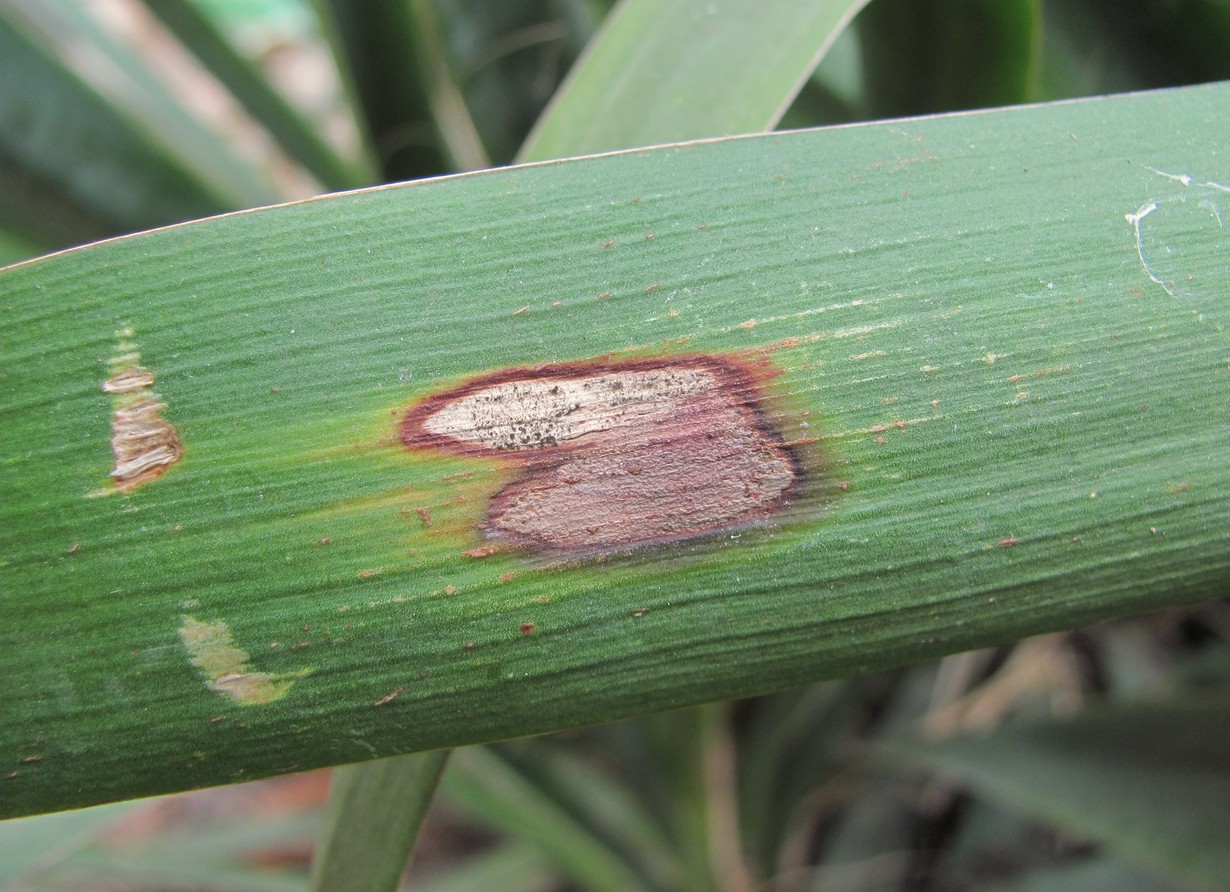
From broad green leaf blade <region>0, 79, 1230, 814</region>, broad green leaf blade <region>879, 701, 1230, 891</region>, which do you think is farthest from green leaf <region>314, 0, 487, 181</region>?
broad green leaf blade <region>879, 701, 1230, 891</region>

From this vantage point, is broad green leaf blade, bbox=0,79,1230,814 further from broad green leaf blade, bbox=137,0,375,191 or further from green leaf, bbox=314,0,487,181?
broad green leaf blade, bbox=137,0,375,191

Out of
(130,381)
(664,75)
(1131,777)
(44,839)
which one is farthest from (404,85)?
(1131,777)

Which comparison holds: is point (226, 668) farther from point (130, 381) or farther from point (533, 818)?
point (533, 818)

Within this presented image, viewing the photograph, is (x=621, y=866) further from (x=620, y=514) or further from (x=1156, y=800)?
(x=620, y=514)

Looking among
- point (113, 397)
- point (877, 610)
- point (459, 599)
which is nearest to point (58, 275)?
point (113, 397)

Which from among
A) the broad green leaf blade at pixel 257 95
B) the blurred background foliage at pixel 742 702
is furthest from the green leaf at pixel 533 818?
the broad green leaf blade at pixel 257 95

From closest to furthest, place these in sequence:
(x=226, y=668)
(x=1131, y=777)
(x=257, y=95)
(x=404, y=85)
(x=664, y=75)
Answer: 1. (x=226, y=668)
2. (x=664, y=75)
3. (x=1131, y=777)
4. (x=404, y=85)
5. (x=257, y=95)
